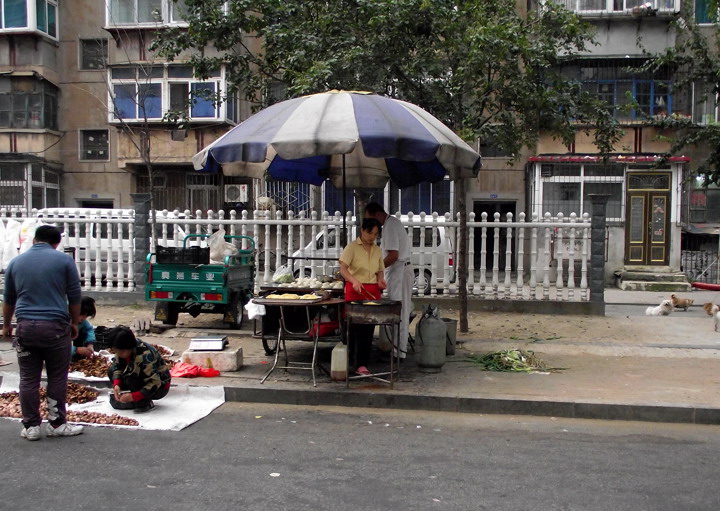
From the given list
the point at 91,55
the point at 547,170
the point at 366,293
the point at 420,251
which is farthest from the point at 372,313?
the point at 91,55

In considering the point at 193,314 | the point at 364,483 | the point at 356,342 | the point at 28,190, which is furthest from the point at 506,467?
the point at 28,190

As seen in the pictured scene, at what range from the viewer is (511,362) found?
25.2 feet

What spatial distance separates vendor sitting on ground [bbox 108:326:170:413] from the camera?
19.1ft

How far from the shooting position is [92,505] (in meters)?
3.97

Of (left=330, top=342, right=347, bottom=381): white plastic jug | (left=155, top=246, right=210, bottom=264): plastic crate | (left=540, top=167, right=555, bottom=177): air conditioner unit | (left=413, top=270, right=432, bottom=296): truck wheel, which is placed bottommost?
(left=330, top=342, right=347, bottom=381): white plastic jug

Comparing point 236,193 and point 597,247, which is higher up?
point 236,193

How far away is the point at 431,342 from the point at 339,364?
1.14m

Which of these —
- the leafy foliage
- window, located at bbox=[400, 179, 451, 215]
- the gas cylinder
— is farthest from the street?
window, located at bbox=[400, 179, 451, 215]

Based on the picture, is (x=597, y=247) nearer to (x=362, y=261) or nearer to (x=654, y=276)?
(x=362, y=261)

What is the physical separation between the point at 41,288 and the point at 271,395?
247cm

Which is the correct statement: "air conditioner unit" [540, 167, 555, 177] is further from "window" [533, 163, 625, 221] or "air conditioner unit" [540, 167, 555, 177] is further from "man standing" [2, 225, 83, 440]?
"man standing" [2, 225, 83, 440]

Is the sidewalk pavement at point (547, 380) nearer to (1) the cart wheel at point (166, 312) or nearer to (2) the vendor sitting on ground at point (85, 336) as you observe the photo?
(1) the cart wheel at point (166, 312)

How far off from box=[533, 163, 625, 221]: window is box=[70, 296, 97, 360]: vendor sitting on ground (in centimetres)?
1616

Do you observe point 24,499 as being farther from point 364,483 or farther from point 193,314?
point 193,314
